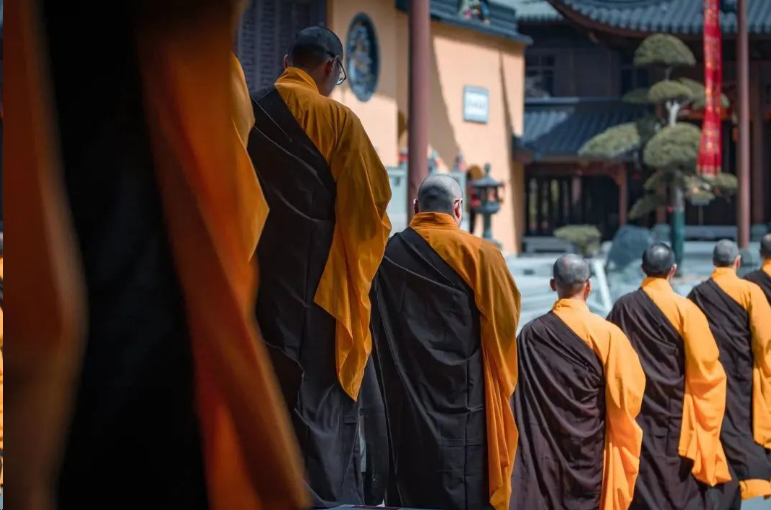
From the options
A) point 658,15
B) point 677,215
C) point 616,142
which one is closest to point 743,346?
point 677,215

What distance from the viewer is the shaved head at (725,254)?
22.8 ft

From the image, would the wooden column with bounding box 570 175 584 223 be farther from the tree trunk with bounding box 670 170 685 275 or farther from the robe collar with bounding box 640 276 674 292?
the robe collar with bounding box 640 276 674 292

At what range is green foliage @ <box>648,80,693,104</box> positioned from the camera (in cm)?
1802

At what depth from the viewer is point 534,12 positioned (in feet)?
76.8

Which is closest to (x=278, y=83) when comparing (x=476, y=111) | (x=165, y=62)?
(x=165, y=62)

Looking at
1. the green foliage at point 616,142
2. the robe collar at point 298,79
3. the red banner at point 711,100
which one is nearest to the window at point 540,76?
the green foliage at point 616,142

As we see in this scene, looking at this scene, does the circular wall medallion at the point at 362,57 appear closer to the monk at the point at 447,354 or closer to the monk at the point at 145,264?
the monk at the point at 447,354

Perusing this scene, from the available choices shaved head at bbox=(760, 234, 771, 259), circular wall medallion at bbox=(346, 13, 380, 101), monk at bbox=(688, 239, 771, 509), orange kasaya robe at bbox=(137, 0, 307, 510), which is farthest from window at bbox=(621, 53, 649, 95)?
orange kasaya robe at bbox=(137, 0, 307, 510)

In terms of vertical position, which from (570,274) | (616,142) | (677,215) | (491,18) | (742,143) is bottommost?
(570,274)

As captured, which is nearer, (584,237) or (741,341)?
(741,341)

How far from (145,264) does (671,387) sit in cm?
463

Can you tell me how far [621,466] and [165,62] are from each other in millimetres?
3957

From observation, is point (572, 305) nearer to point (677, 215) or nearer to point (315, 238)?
point (315, 238)

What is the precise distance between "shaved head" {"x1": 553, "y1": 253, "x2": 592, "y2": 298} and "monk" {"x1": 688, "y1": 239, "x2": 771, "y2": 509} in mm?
2030
